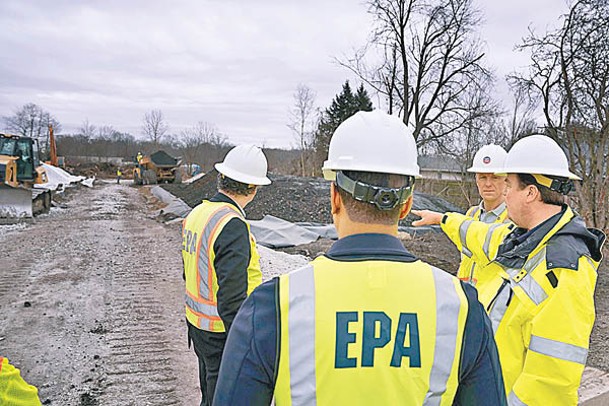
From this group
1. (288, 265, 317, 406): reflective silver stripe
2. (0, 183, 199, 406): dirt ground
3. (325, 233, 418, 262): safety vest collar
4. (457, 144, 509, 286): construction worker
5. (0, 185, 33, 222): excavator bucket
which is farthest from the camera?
(0, 185, 33, 222): excavator bucket

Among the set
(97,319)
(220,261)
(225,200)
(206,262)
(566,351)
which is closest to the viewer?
(566,351)

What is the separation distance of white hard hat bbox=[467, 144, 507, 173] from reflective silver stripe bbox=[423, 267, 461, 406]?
289cm

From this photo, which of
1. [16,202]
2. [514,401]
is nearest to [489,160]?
[514,401]

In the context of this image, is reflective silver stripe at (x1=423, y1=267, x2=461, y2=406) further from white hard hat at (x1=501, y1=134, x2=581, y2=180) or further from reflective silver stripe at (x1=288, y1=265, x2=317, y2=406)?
white hard hat at (x1=501, y1=134, x2=581, y2=180)

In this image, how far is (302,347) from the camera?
1.18 meters

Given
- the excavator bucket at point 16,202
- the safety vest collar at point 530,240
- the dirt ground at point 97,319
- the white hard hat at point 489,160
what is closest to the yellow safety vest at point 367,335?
the safety vest collar at point 530,240

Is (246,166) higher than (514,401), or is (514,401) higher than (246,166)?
(246,166)

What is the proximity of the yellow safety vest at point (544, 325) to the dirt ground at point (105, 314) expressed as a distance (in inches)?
122


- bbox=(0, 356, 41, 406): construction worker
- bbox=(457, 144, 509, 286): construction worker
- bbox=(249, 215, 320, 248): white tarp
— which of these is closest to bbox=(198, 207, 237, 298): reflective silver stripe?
bbox=(0, 356, 41, 406): construction worker

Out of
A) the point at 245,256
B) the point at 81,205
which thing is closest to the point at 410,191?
the point at 245,256

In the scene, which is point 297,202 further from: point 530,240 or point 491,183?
point 530,240

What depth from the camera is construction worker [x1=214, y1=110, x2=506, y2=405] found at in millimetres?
1179

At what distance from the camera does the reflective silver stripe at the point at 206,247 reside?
286 cm

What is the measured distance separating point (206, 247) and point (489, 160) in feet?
8.12
